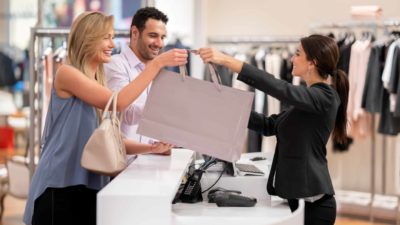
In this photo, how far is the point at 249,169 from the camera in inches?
115

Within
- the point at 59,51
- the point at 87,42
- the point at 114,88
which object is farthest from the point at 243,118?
the point at 59,51

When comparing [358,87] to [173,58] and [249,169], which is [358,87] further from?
[173,58]

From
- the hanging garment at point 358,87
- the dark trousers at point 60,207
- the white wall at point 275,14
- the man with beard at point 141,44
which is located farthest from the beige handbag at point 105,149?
the white wall at point 275,14

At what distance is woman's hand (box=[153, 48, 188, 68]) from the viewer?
92.3 inches

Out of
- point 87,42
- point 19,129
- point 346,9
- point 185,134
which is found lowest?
point 19,129

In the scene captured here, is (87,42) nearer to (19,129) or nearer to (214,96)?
(214,96)

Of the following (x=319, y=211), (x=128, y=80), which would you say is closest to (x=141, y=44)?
(x=128, y=80)

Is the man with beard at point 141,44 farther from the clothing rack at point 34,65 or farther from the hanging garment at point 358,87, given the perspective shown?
the hanging garment at point 358,87

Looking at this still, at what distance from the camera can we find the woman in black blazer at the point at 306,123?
231 centimetres

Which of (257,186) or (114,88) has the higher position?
(114,88)

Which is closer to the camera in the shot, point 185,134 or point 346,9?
point 185,134

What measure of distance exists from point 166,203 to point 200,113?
0.54 metres

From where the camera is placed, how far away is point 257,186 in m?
2.76

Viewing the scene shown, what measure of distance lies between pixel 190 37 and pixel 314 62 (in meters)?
3.68
